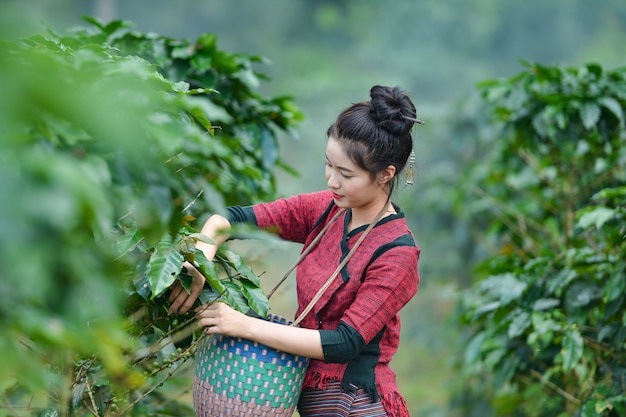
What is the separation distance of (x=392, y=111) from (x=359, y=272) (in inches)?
15.3

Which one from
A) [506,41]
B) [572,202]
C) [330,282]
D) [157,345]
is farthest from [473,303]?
[506,41]

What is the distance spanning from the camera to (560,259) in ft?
9.19

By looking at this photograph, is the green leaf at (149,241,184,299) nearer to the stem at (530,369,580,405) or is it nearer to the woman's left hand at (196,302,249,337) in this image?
the woman's left hand at (196,302,249,337)

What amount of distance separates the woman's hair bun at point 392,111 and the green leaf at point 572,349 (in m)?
0.99

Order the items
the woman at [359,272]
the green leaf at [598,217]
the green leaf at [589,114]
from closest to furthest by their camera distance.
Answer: the woman at [359,272], the green leaf at [598,217], the green leaf at [589,114]

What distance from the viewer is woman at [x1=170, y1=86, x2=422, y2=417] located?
1.81 meters

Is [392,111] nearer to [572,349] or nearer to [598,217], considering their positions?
[598,217]

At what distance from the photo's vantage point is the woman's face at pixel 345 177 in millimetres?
1904

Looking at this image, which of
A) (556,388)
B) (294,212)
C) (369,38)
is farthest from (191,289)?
(369,38)

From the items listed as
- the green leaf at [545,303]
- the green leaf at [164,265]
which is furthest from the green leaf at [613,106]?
the green leaf at [164,265]

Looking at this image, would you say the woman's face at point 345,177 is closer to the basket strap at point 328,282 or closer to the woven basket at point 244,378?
the basket strap at point 328,282

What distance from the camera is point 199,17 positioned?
17.3 metres

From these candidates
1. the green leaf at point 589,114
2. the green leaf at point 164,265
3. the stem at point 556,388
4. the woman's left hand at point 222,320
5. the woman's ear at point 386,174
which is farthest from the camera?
the green leaf at point 589,114

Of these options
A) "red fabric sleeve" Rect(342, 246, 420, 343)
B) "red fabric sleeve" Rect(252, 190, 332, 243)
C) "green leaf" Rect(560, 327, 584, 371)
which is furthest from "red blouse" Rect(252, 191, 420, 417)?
"green leaf" Rect(560, 327, 584, 371)
